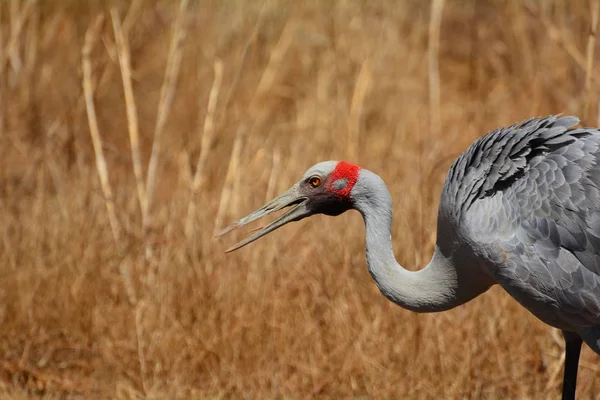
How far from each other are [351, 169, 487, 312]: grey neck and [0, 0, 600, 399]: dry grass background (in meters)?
1.15

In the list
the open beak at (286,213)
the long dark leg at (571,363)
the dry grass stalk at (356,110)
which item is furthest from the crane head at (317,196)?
the dry grass stalk at (356,110)

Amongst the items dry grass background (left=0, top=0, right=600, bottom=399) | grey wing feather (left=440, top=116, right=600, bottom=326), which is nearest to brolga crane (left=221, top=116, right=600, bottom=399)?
grey wing feather (left=440, top=116, right=600, bottom=326)

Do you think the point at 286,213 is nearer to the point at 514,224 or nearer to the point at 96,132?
the point at 514,224

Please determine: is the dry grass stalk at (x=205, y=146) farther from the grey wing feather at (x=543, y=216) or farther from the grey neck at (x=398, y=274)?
the grey wing feather at (x=543, y=216)

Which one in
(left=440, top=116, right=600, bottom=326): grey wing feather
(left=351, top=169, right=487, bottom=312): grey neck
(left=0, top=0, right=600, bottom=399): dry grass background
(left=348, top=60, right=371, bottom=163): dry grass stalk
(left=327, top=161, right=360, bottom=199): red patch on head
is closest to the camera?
(left=440, top=116, right=600, bottom=326): grey wing feather

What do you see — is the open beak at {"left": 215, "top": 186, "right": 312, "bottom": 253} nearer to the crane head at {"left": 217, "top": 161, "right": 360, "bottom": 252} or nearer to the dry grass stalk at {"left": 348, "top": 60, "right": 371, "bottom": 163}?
the crane head at {"left": 217, "top": 161, "right": 360, "bottom": 252}

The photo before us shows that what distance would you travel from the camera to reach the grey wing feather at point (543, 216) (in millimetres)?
4336

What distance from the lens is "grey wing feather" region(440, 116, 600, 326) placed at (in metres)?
4.34

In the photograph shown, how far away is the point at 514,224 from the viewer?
4.41 meters

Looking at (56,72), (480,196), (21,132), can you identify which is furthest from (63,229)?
(480,196)

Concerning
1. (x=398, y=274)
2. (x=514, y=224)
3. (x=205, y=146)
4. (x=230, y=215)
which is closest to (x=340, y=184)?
(x=398, y=274)

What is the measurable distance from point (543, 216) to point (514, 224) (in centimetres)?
13

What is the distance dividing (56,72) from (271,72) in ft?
6.70

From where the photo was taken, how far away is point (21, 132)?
8.34 meters
